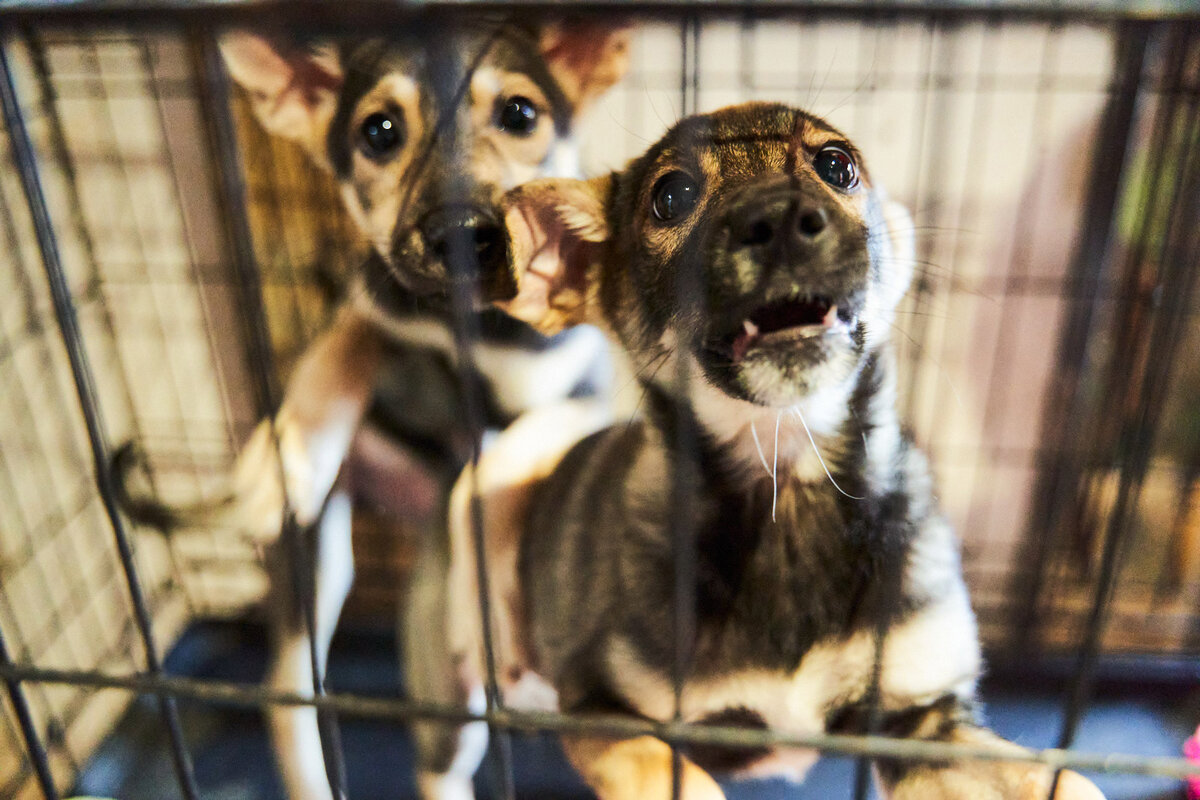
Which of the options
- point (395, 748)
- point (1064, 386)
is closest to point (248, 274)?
point (395, 748)

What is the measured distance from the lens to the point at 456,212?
713 millimetres

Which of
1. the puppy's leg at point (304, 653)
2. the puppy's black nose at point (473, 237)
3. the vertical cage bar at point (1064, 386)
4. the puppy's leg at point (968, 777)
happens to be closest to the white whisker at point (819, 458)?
the puppy's leg at point (968, 777)

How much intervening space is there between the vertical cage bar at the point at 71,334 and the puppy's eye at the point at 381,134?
0.62 m

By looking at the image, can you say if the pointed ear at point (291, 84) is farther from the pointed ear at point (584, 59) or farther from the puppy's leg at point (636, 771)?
the puppy's leg at point (636, 771)

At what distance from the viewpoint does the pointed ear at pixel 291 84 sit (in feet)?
4.35

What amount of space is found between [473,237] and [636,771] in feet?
2.11

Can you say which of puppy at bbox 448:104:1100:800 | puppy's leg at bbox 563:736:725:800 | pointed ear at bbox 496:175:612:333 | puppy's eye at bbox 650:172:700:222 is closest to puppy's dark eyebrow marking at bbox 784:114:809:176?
puppy at bbox 448:104:1100:800

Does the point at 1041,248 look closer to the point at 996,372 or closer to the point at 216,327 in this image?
the point at 996,372

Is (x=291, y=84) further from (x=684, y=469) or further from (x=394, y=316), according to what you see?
(x=684, y=469)

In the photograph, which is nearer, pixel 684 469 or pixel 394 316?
pixel 684 469

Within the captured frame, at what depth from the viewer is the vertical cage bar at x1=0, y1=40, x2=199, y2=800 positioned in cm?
71

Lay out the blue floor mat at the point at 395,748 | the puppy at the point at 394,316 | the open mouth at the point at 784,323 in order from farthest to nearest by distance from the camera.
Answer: the blue floor mat at the point at 395,748
the puppy at the point at 394,316
the open mouth at the point at 784,323

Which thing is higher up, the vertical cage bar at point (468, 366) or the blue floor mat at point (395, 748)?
the vertical cage bar at point (468, 366)

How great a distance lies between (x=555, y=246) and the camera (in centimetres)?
99
